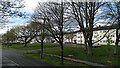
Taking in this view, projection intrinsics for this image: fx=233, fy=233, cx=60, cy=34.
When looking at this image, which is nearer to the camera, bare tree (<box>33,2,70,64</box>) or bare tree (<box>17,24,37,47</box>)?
bare tree (<box>33,2,70,64</box>)

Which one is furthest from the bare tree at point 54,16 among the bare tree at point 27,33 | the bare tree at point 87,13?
the bare tree at point 27,33

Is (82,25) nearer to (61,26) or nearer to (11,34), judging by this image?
(61,26)

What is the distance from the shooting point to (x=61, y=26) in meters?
29.0

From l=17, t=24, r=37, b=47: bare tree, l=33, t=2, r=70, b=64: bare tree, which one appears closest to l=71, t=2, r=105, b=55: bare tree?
l=33, t=2, r=70, b=64: bare tree

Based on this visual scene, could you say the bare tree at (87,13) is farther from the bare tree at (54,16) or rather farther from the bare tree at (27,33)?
the bare tree at (27,33)

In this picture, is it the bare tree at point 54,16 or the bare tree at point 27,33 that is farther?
the bare tree at point 27,33

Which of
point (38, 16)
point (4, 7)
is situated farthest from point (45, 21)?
point (4, 7)

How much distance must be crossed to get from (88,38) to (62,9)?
6266mm

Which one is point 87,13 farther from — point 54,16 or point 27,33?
point 27,33

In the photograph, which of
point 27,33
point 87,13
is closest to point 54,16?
point 87,13

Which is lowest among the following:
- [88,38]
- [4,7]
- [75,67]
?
[75,67]

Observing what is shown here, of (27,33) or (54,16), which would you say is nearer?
(54,16)

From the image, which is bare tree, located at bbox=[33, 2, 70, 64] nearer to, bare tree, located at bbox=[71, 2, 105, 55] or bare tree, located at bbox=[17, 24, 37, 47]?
bare tree, located at bbox=[71, 2, 105, 55]

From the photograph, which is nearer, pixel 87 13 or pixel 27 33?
pixel 87 13
